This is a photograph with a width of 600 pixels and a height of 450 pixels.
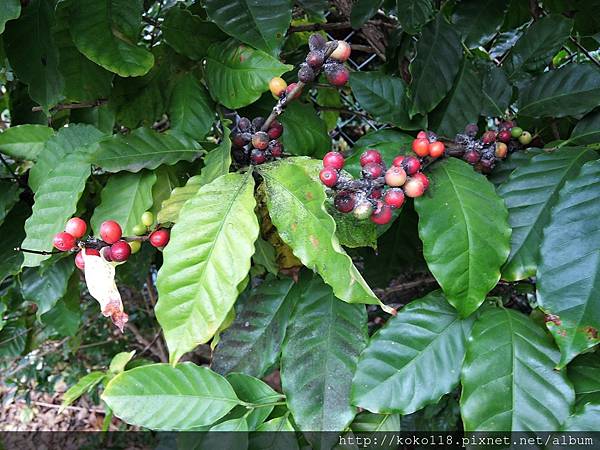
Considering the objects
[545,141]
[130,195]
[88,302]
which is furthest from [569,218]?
Answer: [88,302]

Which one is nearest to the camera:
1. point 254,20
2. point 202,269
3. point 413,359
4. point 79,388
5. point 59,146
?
point 202,269

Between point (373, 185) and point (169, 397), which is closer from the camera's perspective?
point (373, 185)

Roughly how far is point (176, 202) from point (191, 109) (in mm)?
282

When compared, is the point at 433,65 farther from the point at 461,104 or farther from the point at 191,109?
the point at 191,109

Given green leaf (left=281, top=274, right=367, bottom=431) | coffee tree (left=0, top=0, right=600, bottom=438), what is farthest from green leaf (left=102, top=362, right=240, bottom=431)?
green leaf (left=281, top=274, right=367, bottom=431)

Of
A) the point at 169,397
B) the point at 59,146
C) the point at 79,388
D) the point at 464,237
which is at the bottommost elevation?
the point at 79,388

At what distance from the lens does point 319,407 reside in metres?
0.75

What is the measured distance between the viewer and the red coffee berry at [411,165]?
2.22ft

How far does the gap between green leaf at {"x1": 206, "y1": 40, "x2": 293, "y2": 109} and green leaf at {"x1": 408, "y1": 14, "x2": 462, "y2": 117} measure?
24 centimetres

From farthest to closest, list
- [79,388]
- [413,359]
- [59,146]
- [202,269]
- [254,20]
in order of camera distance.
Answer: [79,388] → [59,146] → [254,20] → [413,359] → [202,269]

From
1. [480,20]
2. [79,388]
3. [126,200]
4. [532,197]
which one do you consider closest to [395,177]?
[532,197]

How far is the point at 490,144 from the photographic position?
0.81m

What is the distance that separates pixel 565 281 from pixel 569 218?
0.09 m

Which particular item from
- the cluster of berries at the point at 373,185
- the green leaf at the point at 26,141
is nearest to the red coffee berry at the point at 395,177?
the cluster of berries at the point at 373,185
